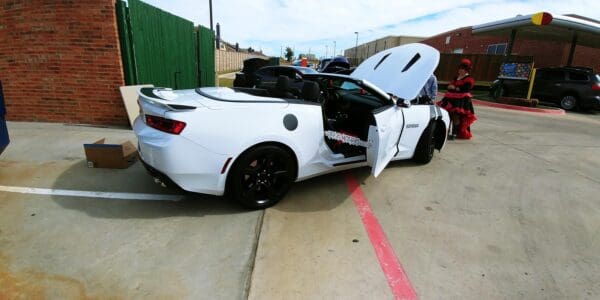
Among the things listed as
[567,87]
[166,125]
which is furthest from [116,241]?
[567,87]

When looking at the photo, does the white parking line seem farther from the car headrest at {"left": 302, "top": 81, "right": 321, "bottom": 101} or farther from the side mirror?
the side mirror

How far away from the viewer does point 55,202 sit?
3.20 meters

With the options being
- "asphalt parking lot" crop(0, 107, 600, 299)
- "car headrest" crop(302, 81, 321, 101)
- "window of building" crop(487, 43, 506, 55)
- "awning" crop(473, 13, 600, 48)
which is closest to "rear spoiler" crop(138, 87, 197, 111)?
"asphalt parking lot" crop(0, 107, 600, 299)

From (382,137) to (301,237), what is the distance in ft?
4.40

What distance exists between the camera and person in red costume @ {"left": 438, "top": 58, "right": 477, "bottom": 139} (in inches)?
251

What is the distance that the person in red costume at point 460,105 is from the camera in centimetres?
637

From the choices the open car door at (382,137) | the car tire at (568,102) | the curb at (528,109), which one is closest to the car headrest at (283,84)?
the open car door at (382,137)

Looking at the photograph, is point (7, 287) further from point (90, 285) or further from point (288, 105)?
point (288, 105)

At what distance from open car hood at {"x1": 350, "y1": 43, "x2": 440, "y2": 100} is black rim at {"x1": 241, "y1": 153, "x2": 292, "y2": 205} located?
176 cm

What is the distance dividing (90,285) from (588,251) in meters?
3.95

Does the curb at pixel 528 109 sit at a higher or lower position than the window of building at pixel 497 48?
lower

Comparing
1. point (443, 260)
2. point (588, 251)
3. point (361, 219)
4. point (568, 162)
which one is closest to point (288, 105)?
Answer: point (361, 219)

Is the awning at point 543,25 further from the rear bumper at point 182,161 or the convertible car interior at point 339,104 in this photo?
the rear bumper at point 182,161

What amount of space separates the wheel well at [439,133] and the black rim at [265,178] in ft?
9.59
